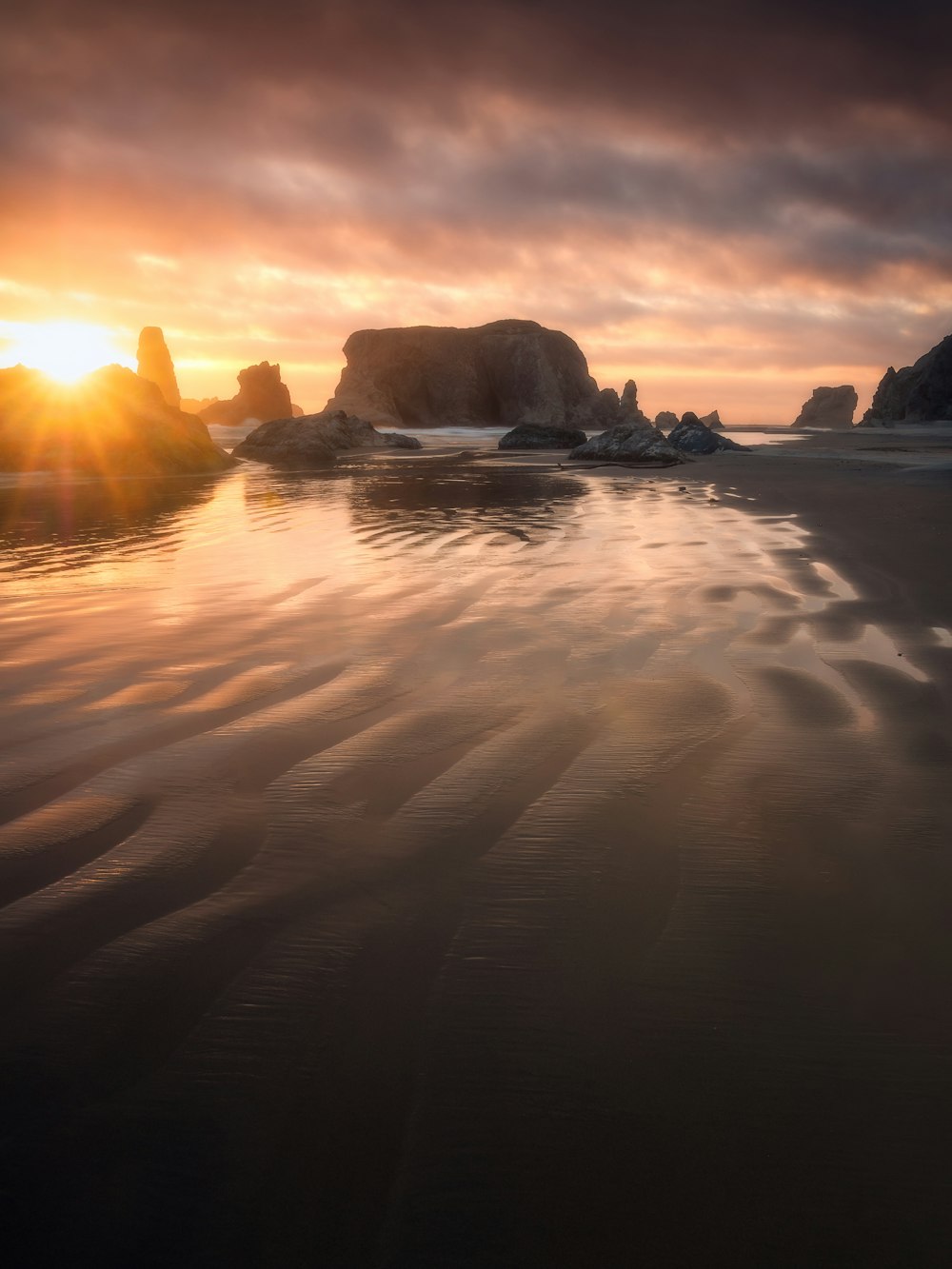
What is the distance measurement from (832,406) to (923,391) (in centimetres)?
5112

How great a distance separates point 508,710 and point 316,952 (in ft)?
4.78

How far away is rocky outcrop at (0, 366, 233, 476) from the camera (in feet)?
55.5

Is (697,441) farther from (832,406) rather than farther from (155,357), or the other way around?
(832,406)

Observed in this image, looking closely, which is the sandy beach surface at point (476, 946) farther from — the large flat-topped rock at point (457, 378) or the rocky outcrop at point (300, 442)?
the large flat-topped rock at point (457, 378)

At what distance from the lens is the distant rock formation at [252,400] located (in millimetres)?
88688

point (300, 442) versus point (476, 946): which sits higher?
point (476, 946)

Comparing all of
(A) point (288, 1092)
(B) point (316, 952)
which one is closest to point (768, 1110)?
(A) point (288, 1092)

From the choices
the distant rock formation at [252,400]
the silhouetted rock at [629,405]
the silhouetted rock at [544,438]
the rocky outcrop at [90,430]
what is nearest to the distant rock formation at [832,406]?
the silhouetted rock at [629,405]

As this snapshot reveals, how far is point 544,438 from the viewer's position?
30094 mm

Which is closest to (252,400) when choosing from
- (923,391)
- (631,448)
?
(923,391)

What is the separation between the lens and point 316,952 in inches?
64.2

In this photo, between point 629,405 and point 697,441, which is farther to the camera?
point 629,405

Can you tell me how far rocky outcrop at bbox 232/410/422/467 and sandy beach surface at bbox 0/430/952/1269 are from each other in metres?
18.8

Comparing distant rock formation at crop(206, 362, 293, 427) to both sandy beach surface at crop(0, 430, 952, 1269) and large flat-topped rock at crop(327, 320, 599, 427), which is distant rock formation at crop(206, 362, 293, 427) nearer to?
large flat-topped rock at crop(327, 320, 599, 427)
